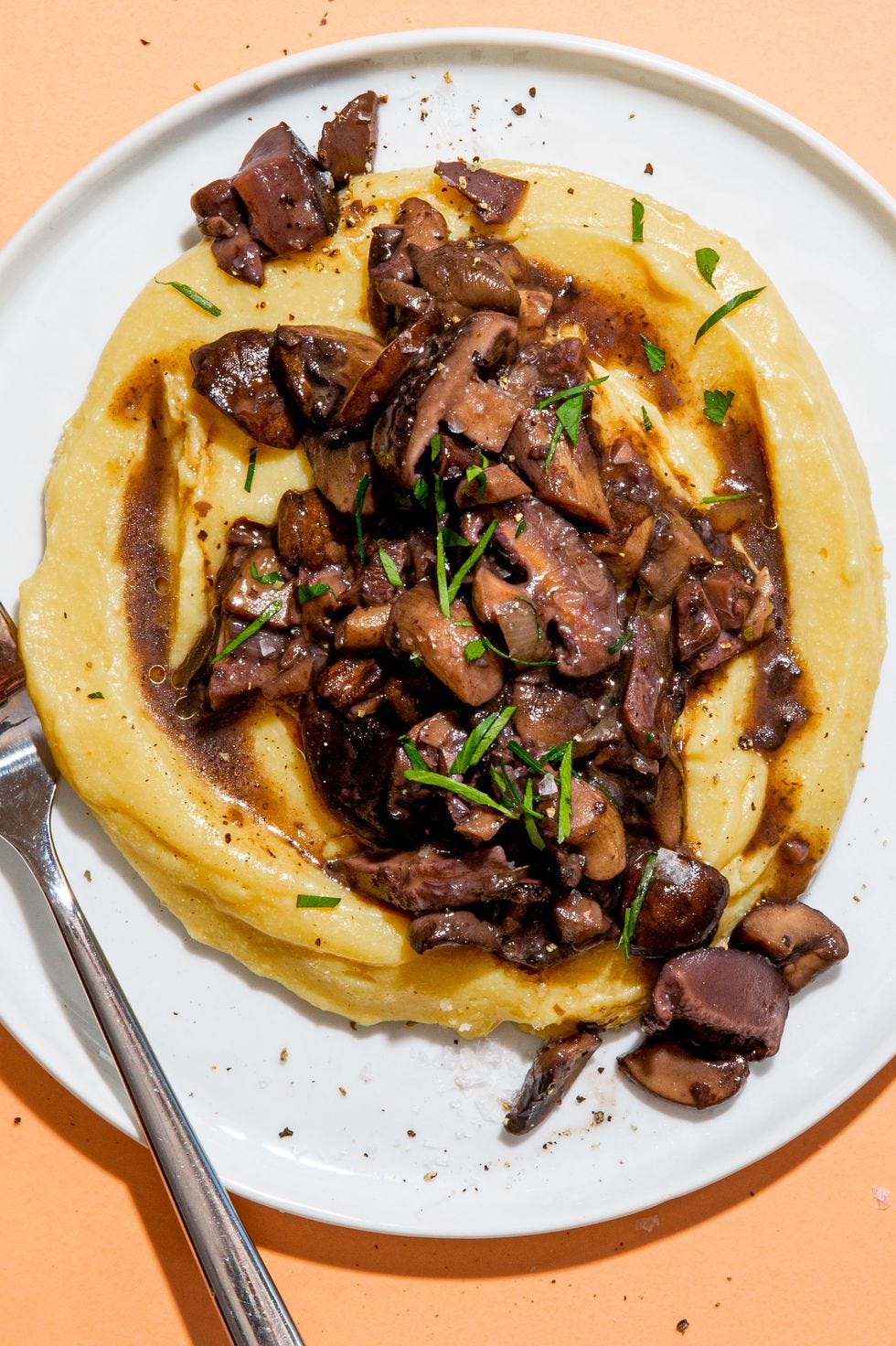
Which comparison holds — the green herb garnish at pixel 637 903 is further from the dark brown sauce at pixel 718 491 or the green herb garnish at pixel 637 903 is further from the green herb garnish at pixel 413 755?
the green herb garnish at pixel 413 755

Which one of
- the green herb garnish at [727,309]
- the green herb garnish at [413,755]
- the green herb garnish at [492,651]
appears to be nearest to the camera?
the green herb garnish at [492,651]

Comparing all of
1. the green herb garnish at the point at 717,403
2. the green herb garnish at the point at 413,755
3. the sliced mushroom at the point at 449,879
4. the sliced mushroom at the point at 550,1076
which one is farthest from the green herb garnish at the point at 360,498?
the sliced mushroom at the point at 550,1076

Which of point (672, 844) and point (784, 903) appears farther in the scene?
point (784, 903)

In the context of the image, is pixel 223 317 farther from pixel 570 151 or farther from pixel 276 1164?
pixel 276 1164

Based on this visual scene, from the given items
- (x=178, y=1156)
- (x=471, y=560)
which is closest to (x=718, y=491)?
(x=471, y=560)

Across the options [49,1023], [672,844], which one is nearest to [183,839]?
[49,1023]

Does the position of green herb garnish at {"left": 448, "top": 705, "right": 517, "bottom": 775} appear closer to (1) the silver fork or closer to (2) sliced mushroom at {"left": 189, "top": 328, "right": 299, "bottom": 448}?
(2) sliced mushroom at {"left": 189, "top": 328, "right": 299, "bottom": 448}
